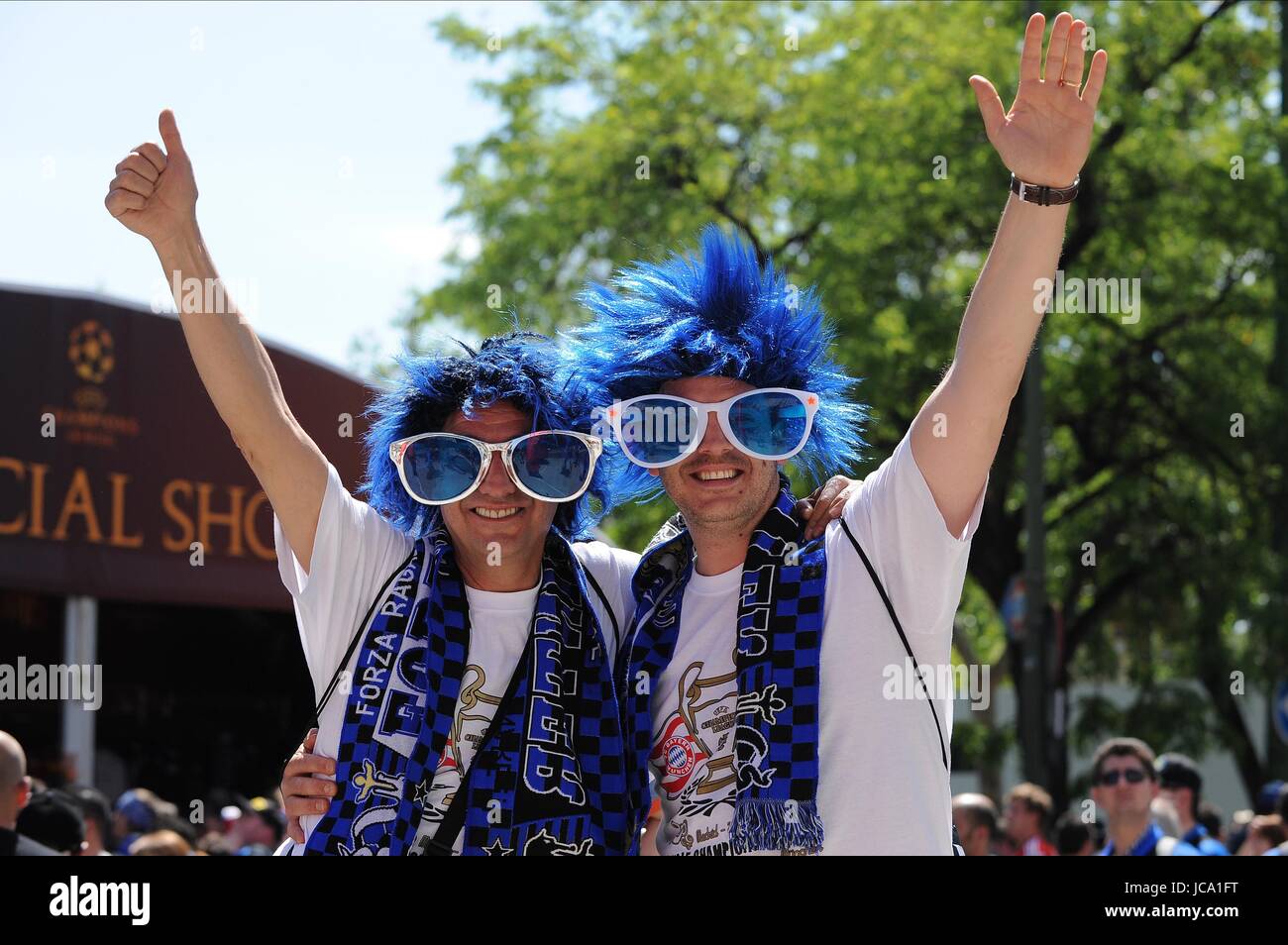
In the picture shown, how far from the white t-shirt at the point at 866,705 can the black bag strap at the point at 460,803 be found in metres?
0.32

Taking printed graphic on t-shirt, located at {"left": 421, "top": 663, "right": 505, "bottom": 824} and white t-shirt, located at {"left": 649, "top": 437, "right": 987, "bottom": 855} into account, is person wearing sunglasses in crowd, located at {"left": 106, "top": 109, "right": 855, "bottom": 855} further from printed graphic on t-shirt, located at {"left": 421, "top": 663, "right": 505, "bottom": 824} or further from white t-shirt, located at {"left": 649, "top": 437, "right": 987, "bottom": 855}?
white t-shirt, located at {"left": 649, "top": 437, "right": 987, "bottom": 855}

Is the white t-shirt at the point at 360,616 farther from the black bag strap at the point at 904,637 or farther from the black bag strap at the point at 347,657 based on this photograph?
the black bag strap at the point at 904,637

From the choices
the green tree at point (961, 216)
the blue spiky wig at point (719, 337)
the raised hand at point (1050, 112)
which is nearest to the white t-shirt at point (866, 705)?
the blue spiky wig at point (719, 337)

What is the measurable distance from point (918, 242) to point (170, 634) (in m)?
6.96

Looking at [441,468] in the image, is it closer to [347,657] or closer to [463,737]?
[347,657]

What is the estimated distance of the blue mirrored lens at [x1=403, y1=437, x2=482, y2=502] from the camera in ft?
11.3

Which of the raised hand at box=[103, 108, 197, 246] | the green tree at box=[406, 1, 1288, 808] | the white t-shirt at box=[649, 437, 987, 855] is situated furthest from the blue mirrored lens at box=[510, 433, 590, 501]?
the green tree at box=[406, 1, 1288, 808]

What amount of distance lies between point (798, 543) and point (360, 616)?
0.95m

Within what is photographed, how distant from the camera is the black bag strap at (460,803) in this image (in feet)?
10.3

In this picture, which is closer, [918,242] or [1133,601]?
[918,242]
